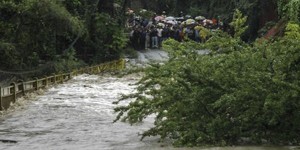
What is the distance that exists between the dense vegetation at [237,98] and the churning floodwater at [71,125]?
0.57 metres

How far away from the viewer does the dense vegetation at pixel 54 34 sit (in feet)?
90.8

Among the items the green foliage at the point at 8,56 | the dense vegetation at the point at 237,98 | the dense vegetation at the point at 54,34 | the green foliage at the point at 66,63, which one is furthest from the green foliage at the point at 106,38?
the dense vegetation at the point at 237,98

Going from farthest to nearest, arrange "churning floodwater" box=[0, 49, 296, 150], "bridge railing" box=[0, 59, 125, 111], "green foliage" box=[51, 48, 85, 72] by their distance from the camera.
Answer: "green foliage" box=[51, 48, 85, 72] → "bridge railing" box=[0, 59, 125, 111] → "churning floodwater" box=[0, 49, 296, 150]

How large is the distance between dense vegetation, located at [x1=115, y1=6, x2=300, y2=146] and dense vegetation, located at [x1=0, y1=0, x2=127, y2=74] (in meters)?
17.6

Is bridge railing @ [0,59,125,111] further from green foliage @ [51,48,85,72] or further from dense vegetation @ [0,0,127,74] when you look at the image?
dense vegetation @ [0,0,127,74]

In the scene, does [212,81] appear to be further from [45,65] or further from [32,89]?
[45,65]

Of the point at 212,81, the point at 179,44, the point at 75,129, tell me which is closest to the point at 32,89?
the point at 75,129

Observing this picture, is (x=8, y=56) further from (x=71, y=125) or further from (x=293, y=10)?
(x=293, y=10)

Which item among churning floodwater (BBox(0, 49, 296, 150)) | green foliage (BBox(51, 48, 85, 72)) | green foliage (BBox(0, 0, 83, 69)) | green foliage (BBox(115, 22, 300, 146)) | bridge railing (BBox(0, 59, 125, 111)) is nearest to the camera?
green foliage (BBox(115, 22, 300, 146))

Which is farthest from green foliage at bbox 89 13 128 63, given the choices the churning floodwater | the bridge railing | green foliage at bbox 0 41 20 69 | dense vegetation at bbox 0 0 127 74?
the churning floodwater

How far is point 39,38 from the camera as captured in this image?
101 feet

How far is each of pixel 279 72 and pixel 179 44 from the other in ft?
9.84

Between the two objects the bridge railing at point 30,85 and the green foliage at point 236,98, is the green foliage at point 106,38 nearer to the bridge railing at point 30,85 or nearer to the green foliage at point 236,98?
the bridge railing at point 30,85

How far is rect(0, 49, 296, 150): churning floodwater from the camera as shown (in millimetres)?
11742
